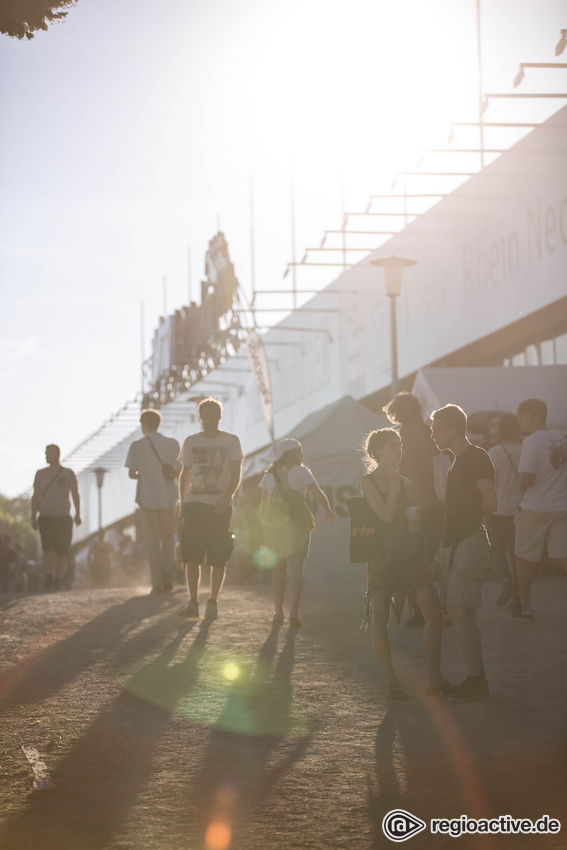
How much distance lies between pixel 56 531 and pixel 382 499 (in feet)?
24.9

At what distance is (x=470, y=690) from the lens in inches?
237

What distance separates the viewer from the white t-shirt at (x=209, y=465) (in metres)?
9.29

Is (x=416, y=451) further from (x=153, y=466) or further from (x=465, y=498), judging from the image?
(x=153, y=466)

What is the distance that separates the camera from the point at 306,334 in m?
31.0

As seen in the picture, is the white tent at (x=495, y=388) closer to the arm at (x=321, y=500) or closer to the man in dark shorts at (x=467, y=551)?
the arm at (x=321, y=500)

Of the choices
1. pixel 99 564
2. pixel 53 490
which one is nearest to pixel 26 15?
pixel 53 490

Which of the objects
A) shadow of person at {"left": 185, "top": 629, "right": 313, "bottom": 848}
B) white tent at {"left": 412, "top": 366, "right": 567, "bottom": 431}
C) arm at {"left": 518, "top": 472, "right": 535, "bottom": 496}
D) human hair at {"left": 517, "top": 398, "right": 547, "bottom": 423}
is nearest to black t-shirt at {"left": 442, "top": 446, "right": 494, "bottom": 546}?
shadow of person at {"left": 185, "top": 629, "right": 313, "bottom": 848}

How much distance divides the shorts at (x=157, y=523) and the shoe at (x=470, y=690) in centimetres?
590

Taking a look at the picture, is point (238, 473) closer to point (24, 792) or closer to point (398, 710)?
point (398, 710)

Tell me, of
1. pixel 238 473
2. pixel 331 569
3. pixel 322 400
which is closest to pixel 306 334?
pixel 322 400

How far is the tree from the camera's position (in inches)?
213

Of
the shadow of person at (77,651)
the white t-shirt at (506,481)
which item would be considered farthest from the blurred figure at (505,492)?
the shadow of person at (77,651)

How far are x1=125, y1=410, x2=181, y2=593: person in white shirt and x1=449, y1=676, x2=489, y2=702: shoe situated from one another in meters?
5.85

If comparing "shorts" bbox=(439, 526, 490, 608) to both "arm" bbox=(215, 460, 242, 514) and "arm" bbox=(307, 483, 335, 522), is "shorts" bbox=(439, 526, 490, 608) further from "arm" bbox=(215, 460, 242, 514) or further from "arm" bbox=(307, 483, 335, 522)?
"arm" bbox=(215, 460, 242, 514)
